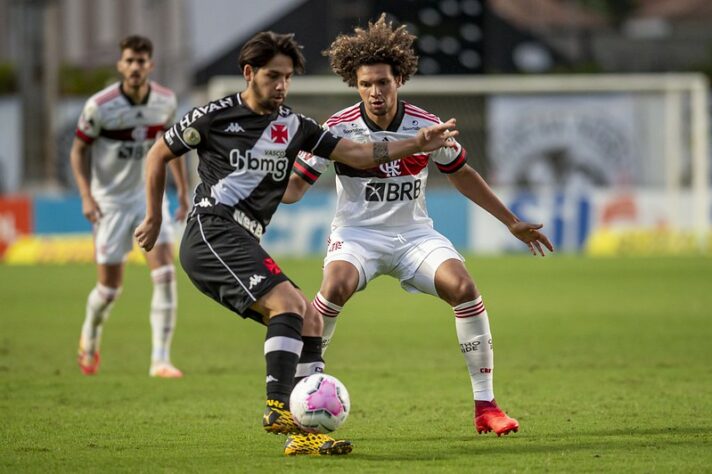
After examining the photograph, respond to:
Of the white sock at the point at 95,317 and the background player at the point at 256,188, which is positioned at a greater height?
the background player at the point at 256,188

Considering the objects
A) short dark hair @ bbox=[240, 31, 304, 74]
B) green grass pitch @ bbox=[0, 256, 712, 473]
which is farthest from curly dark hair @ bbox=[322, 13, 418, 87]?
green grass pitch @ bbox=[0, 256, 712, 473]

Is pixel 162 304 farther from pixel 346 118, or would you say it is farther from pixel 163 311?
pixel 346 118

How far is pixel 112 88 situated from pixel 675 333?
635 cm

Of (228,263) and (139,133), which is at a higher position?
(139,133)

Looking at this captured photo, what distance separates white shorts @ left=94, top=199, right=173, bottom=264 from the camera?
35.9ft

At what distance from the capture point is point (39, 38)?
2986cm

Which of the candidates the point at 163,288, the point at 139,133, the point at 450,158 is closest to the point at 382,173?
the point at 450,158

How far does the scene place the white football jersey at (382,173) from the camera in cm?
777

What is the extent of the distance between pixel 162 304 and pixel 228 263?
13.5 ft

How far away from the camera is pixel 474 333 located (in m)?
7.57

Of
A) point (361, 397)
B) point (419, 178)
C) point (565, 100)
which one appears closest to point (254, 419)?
point (361, 397)

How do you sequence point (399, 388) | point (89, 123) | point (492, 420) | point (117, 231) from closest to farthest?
point (492, 420)
point (399, 388)
point (89, 123)
point (117, 231)

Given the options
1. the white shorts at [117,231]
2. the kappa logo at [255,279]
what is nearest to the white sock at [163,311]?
the white shorts at [117,231]

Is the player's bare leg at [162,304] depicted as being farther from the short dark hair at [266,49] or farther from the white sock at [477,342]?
the short dark hair at [266,49]
